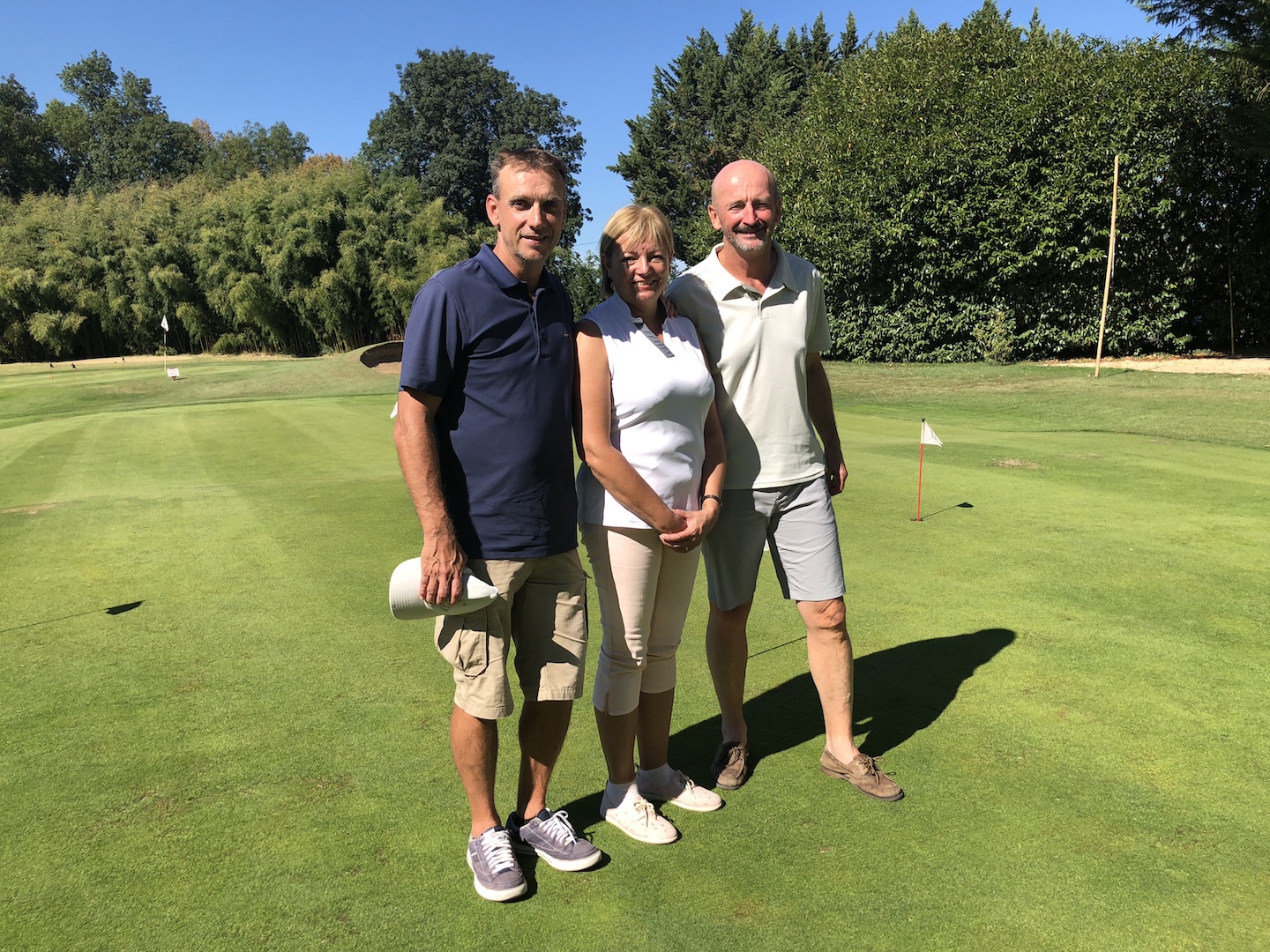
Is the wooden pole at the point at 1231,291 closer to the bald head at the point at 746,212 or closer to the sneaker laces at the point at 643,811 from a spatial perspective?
the bald head at the point at 746,212

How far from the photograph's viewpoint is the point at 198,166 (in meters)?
77.8

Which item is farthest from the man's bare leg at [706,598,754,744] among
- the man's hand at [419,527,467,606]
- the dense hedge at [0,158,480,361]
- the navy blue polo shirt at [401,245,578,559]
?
the dense hedge at [0,158,480,361]

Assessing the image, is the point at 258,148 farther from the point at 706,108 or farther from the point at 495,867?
the point at 495,867

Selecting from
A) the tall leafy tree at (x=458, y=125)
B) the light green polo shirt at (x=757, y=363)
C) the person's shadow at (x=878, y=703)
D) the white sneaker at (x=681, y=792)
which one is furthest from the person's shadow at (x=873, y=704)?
the tall leafy tree at (x=458, y=125)

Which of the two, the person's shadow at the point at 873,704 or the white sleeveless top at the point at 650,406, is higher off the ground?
the white sleeveless top at the point at 650,406

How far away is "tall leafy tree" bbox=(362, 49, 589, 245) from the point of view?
197 feet

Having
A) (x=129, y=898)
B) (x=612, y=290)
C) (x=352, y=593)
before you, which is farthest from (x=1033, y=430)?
(x=129, y=898)

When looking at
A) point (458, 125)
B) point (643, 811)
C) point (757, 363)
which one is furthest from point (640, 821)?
point (458, 125)

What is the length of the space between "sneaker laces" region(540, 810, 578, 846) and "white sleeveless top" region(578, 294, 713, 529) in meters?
0.82

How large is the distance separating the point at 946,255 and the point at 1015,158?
272 cm

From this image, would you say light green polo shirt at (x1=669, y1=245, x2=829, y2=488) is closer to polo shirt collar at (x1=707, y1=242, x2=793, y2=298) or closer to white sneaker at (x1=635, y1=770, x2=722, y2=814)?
polo shirt collar at (x1=707, y1=242, x2=793, y2=298)

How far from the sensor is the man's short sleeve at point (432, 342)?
87.4 inches

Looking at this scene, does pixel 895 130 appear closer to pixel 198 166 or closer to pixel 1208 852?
pixel 1208 852

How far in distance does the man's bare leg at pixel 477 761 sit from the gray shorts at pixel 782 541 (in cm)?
96
